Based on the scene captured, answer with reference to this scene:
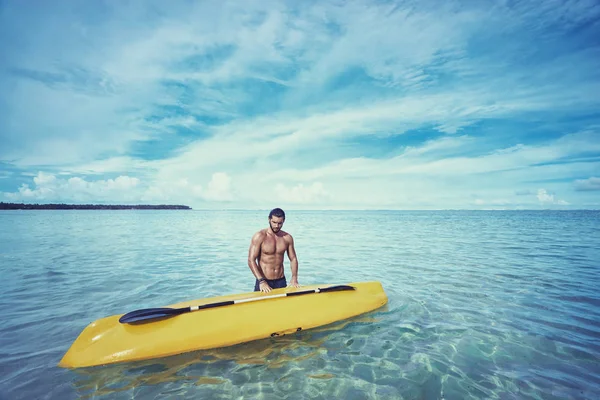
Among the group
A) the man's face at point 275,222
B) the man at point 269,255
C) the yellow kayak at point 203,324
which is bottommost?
the yellow kayak at point 203,324

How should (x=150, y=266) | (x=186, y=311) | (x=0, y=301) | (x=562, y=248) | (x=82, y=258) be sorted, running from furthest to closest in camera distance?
(x=562, y=248) < (x=82, y=258) < (x=150, y=266) < (x=0, y=301) < (x=186, y=311)

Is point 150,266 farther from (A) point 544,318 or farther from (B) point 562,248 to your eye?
(B) point 562,248

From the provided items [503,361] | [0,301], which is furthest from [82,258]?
[503,361]

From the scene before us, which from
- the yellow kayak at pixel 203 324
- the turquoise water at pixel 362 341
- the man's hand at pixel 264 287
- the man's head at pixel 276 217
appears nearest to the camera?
the turquoise water at pixel 362 341

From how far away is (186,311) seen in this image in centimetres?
477

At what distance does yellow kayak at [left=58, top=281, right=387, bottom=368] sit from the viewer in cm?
419

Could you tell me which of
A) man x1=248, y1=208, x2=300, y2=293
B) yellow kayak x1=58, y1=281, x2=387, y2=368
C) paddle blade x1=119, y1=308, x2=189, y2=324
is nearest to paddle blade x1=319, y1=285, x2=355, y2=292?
yellow kayak x1=58, y1=281, x2=387, y2=368

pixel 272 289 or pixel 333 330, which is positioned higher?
pixel 272 289

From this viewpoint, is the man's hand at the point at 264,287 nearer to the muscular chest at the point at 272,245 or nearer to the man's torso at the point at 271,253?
the man's torso at the point at 271,253

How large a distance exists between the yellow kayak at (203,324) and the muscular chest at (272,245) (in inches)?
33.5

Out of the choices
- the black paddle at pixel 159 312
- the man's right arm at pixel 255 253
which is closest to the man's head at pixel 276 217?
the man's right arm at pixel 255 253

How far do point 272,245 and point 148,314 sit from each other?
8.27 ft

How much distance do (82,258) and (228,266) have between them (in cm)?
614

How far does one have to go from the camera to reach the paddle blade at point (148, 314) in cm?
447
